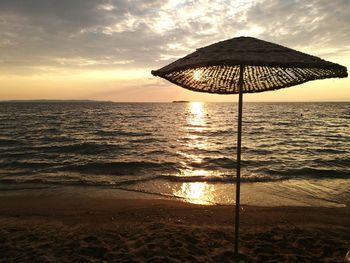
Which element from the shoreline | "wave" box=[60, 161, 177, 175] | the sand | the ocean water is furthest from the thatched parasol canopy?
"wave" box=[60, 161, 177, 175]

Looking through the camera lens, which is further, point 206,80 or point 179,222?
point 179,222

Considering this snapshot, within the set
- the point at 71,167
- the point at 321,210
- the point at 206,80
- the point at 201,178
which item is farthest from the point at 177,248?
the point at 71,167

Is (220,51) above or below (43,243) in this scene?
above

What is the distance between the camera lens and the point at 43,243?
19.4 ft

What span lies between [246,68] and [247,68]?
2cm

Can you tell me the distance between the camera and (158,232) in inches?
258

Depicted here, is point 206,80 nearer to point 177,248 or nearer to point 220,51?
point 220,51

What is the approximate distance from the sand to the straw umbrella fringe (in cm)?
252

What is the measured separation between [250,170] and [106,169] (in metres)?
7.46

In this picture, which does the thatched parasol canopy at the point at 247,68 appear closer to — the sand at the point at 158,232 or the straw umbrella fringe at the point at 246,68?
the straw umbrella fringe at the point at 246,68

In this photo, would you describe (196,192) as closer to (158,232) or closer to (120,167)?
(158,232)

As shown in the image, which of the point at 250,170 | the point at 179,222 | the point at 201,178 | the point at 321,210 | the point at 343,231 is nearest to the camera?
the point at 343,231

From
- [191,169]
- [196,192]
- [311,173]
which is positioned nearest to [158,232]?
[196,192]

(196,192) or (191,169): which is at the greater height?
(196,192)
